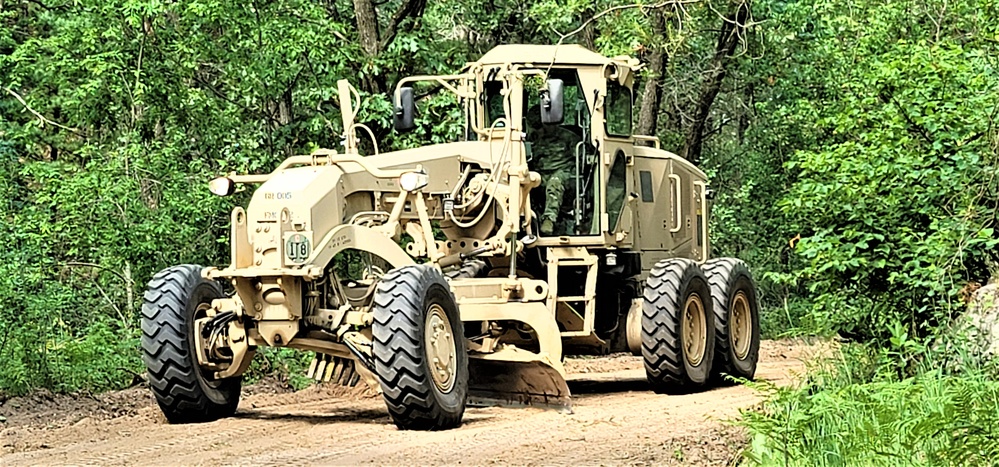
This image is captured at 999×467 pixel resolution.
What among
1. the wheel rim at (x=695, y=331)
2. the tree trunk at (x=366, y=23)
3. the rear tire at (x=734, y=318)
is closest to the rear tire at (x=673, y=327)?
the wheel rim at (x=695, y=331)

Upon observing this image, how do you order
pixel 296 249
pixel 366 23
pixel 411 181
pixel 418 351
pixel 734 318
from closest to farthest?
pixel 418 351 < pixel 296 249 < pixel 411 181 < pixel 734 318 < pixel 366 23

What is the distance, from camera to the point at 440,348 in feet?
35.7

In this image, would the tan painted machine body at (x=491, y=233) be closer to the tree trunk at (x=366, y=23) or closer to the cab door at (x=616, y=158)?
the cab door at (x=616, y=158)

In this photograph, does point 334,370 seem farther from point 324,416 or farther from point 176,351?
point 176,351

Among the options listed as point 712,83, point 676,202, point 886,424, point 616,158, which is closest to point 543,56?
point 616,158

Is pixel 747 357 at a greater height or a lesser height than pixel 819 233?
lesser

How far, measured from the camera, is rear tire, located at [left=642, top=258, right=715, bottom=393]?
13391 mm

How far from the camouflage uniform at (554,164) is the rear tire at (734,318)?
76.4 inches

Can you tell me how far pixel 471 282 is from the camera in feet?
40.9

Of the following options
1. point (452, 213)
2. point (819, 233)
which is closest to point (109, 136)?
point (452, 213)

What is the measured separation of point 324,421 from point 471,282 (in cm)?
183

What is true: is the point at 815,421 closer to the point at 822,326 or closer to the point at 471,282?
the point at 822,326

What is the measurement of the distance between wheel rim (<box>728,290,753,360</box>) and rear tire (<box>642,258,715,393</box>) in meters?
1.03

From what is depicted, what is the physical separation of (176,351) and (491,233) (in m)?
3.30
